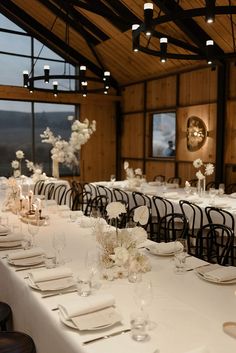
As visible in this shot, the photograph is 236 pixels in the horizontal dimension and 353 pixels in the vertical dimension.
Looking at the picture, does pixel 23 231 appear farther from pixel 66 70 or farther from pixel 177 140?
pixel 66 70

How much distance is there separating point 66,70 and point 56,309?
32.0ft

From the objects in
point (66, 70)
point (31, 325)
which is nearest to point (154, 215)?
point (31, 325)

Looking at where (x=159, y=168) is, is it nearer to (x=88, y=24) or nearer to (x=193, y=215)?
(x=88, y=24)

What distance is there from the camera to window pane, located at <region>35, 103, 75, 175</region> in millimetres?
10484

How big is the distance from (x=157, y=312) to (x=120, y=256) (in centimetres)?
52

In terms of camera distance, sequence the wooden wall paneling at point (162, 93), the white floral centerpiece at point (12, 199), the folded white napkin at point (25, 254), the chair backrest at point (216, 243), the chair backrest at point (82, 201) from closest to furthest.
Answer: the folded white napkin at point (25, 254) → the chair backrest at point (216, 243) → the white floral centerpiece at point (12, 199) → the chair backrest at point (82, 201) → the wooden wall paneling at point (162, 93)

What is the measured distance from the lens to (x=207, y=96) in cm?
870

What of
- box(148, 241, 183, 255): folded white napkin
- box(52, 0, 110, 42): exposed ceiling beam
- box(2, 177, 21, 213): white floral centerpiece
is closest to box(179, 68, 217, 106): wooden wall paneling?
box(52, 0, 110, 42): exposed ceiling beam

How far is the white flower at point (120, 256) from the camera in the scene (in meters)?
2.36

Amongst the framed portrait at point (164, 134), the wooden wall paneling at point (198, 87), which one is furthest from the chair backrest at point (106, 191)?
the wooden wall paneling at point (198, 87)

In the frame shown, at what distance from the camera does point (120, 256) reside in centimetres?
237

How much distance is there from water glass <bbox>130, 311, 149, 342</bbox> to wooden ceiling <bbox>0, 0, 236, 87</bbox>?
21.8 feet

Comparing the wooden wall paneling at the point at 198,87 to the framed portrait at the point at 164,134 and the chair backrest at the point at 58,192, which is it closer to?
the framed portrait at the point at 164,134

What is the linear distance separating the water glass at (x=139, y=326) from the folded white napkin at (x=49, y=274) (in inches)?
26.3
